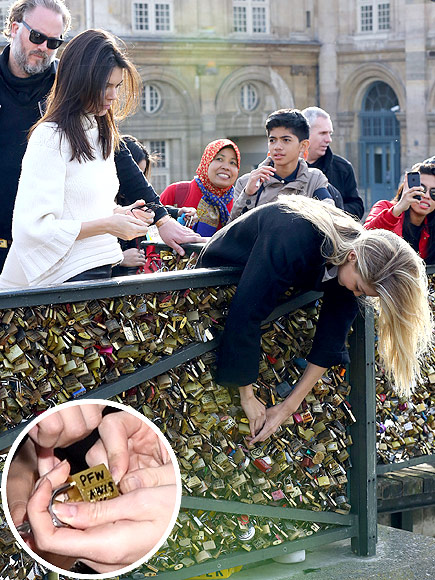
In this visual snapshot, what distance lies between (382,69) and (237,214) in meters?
36.0

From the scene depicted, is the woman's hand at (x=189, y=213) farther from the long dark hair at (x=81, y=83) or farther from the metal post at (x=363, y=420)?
the long dark hair at (x=81, y=83)

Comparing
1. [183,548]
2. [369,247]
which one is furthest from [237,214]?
[183,548]

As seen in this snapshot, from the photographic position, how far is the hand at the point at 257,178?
17.3 feet

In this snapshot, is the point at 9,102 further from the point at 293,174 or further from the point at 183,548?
the point at 183,548

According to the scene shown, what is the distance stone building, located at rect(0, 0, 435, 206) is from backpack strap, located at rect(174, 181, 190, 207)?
30976 mm

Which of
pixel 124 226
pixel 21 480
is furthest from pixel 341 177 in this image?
pixel 21 480

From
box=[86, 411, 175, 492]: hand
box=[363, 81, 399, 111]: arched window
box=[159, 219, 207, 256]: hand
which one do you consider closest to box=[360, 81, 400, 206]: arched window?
box=[363, 81, 399, 111]: arched window

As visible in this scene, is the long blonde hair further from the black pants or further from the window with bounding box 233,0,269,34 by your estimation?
the window with bounding box 233,0,269,34

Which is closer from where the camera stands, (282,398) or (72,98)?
(72,98)

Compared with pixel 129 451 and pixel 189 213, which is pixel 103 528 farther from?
pixel 189 213

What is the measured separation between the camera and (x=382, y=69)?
131ft

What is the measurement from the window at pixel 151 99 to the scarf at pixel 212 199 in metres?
32.9

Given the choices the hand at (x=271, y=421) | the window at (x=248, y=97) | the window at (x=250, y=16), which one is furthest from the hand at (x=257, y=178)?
the window at (x=250, y=16)

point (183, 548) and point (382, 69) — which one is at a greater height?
point (382, 69)
